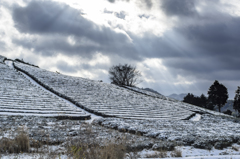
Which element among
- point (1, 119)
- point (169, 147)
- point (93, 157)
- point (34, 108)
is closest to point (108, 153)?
point (93, 157)

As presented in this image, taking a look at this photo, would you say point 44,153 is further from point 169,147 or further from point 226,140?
Answer: point 226,140

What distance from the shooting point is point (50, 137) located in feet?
20.8

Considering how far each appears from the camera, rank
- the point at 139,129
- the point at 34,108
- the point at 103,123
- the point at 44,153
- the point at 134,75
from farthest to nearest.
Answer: the point at 134,75 → the point at 34,108 → the point at 103,123 → the point at 139,129 → the point at 44,153

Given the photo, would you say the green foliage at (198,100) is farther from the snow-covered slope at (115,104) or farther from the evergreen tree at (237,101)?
the snow-covered slope at (115,104)

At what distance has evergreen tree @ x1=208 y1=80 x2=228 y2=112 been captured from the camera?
177ft

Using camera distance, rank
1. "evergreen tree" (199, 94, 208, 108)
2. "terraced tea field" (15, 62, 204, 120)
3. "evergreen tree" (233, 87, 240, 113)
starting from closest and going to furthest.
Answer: "terraced tea field" (15, 62, 204, 120) < "evergreen tree" (233, 87, 240, 113) < "evergreen tree" (199, 94, 208, 108)

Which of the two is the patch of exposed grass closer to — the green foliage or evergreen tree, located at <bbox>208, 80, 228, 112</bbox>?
evergreen tree, located at <bbox>208, 80, 228, 112</bbox>

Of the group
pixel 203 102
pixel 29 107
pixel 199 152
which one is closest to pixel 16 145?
pixel 199 152

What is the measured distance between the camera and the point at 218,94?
179 feet

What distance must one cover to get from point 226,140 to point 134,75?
52.0m

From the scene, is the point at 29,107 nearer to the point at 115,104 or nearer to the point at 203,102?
the point at 115,104

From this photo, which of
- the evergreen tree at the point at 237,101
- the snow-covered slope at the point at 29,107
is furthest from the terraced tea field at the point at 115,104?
the evergreen tree at the point at 237,101

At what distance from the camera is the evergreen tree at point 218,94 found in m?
54.1

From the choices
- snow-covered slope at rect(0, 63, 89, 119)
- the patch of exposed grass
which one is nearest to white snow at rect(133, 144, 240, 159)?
the patch of exposed grass
